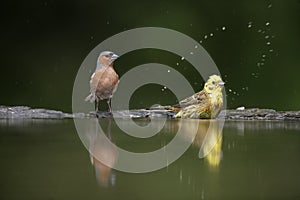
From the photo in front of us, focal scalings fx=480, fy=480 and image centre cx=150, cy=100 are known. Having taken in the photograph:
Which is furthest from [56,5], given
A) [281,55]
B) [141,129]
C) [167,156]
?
[167,156]

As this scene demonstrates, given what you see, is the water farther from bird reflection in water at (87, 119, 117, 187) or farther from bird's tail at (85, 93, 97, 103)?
bird's tail at (85, 93, 97, 103)

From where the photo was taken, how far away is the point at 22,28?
134 inches

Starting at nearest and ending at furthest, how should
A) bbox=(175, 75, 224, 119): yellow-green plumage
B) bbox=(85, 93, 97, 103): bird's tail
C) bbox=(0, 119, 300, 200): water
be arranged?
bbox=(0, 119, 300, 200): water < bbox=(175, 75, 224, 119): yellow-green plumage < bbox=(85, 93, 97, 103): bird's tail

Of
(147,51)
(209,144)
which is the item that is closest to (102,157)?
(209,144)

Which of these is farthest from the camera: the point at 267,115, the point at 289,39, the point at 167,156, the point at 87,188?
the point at 289,39

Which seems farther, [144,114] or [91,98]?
[91,98]

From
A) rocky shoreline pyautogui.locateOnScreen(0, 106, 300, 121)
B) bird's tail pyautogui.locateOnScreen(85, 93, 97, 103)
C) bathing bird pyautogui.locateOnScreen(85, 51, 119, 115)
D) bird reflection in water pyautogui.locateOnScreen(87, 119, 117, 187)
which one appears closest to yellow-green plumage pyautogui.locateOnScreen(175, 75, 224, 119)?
rocky shoreline pyautogui.locateOnScreen(0, 106, 300, 121)

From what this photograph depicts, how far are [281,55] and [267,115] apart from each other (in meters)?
0.76

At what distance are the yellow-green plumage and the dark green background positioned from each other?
0.65 m

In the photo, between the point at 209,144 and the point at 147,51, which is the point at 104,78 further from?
the point at 209,144

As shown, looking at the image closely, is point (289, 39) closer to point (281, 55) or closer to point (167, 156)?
point (281, 55)

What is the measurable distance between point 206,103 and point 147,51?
3.18ft

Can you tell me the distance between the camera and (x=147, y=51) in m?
3.37

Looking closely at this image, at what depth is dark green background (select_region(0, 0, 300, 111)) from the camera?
329 cm
